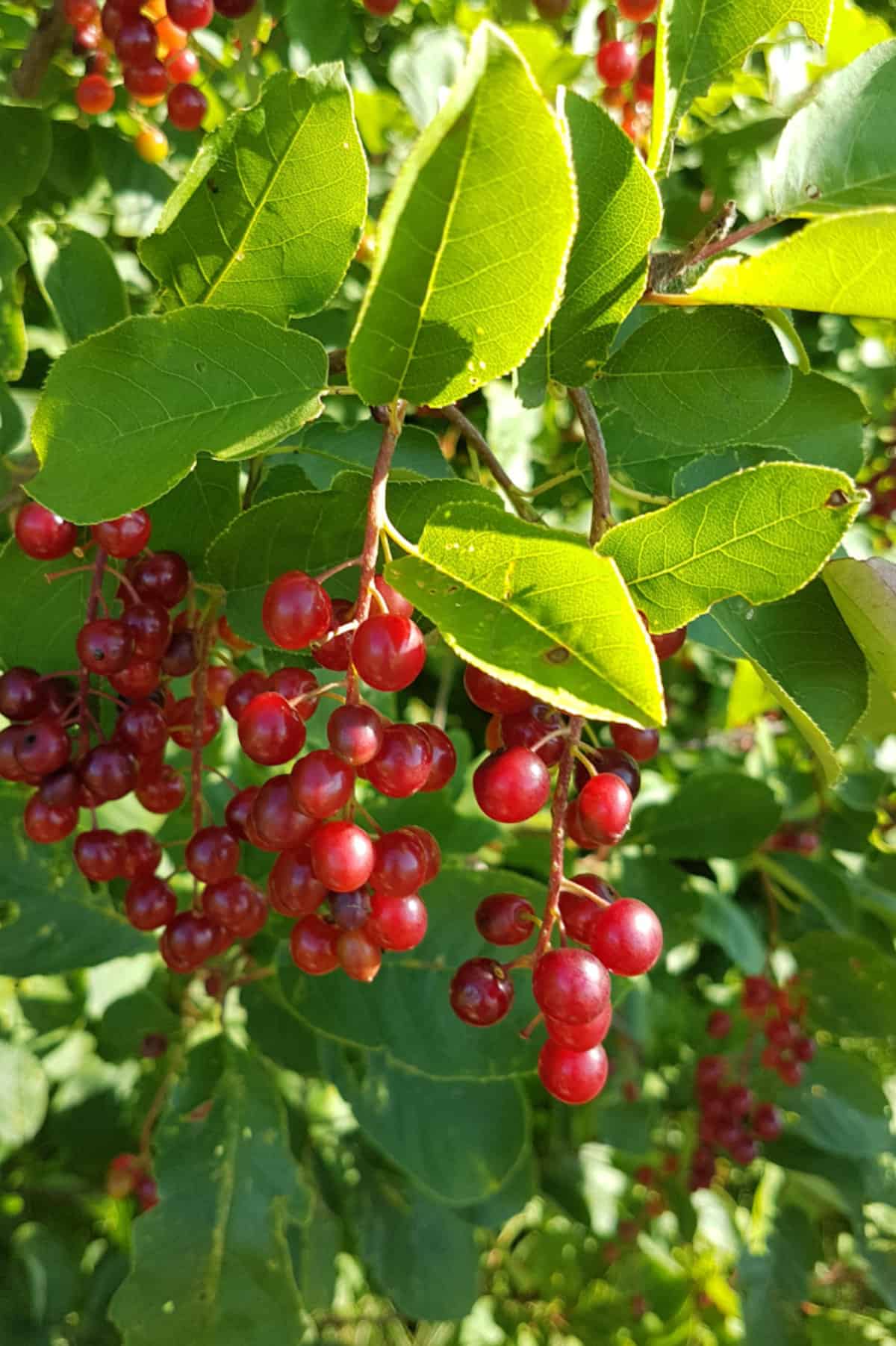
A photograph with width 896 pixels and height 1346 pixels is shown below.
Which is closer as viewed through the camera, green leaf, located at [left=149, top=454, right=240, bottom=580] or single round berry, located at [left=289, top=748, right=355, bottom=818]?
single round berry, located at [left=289, top=748, right=355, bottom=818]

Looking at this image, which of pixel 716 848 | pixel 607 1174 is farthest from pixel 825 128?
pixel 607 1174

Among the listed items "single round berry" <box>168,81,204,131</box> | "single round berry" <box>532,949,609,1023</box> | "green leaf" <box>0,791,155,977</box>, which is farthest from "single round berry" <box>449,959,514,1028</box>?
Result: "single round berry" <box>168,81,204,131</box>

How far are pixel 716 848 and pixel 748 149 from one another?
1.22m

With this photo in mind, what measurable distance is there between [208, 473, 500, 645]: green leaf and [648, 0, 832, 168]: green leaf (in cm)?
32

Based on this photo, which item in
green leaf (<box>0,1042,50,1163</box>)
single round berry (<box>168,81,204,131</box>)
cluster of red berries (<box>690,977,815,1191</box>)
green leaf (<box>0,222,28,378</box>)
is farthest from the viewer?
cluster of red berries (<box>690,977,815,1191</box>)

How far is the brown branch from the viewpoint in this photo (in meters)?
1.41

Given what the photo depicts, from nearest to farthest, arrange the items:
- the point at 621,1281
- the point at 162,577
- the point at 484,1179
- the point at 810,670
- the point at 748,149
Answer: the point at 810,670 → the point at 162,577 → the point at 484,1179 → the point at 748,149 → the point at 621,1281

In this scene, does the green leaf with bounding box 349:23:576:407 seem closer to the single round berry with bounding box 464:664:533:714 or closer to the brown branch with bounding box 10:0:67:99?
the single round berry with bounding box 464:664:533:714

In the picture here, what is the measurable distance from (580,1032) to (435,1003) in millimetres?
578

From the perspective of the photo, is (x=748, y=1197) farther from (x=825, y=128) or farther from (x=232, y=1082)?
(x=825, y=128)

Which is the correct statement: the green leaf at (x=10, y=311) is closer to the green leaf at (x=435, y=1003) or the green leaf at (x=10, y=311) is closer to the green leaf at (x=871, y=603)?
the green leaf at (x=435, y=1003)

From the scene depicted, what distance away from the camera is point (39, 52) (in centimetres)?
141

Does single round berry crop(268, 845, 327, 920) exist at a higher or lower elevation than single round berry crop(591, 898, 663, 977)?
lower

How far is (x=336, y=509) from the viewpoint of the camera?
2.66 feet
